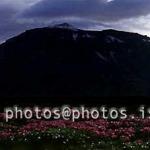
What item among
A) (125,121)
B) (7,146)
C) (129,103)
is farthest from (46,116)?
(129,103)

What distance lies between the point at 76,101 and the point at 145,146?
4045 cm

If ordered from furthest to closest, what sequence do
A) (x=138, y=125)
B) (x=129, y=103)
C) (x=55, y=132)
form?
1. (x=129, y=103)
2. (x=138, y=125)
3. (x=55, y=132)

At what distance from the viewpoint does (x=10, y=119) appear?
40.8 metres

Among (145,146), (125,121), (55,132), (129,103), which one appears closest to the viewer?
(145,146)

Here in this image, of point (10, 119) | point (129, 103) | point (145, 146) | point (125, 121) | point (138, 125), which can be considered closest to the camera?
point (145, 146)

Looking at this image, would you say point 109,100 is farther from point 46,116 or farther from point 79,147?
point 79,147

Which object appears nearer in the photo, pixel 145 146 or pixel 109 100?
pixel 145 146

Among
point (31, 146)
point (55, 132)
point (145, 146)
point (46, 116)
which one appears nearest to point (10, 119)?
point (46, 116)

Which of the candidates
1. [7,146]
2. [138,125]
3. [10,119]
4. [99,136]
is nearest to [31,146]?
[7,146]

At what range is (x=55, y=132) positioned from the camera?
1125 inches

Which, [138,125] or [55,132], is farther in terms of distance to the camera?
[138,125]

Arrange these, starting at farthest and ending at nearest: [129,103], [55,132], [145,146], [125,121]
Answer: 1. [129,103]
2. [125,121]
3. [55,132]
4. [145,146]

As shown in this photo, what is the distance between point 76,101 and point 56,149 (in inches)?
1584

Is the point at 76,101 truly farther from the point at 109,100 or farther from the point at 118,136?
the point at 118,136
